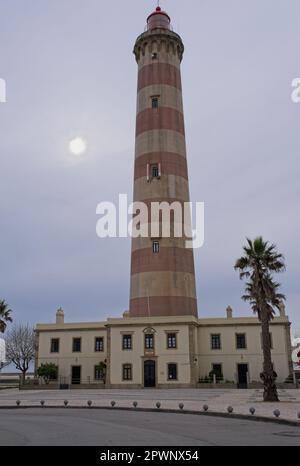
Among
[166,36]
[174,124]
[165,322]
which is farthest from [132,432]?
[166,36]

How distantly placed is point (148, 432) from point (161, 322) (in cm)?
3279

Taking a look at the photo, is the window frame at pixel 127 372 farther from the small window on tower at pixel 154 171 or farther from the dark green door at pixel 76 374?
the small window on tower at pixel 154 171

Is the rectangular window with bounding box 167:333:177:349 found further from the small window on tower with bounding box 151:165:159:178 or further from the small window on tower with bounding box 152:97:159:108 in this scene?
the small window on tower with bounding box 152:97:159:108

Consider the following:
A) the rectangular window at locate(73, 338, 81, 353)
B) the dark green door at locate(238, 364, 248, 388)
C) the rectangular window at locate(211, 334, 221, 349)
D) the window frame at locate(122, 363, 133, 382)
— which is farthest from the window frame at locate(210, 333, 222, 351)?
the rectangular window at locate(73, 338, 81, 353)

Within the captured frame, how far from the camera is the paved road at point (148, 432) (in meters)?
12.4

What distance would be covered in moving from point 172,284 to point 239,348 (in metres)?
9.49

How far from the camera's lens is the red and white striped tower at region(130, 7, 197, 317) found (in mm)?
48156

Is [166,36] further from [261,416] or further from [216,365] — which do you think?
[261,416]

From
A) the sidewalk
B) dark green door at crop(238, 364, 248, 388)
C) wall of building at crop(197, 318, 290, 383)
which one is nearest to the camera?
the sidewalk

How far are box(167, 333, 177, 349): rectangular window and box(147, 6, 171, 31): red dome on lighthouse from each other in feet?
105

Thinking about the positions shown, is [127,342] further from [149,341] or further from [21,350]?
[21,350]

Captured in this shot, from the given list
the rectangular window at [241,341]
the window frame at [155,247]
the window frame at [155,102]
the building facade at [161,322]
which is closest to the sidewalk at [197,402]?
the building facade at [161,322]

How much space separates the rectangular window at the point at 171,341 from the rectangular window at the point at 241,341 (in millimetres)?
6944

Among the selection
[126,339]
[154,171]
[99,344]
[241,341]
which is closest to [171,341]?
[126,339]
